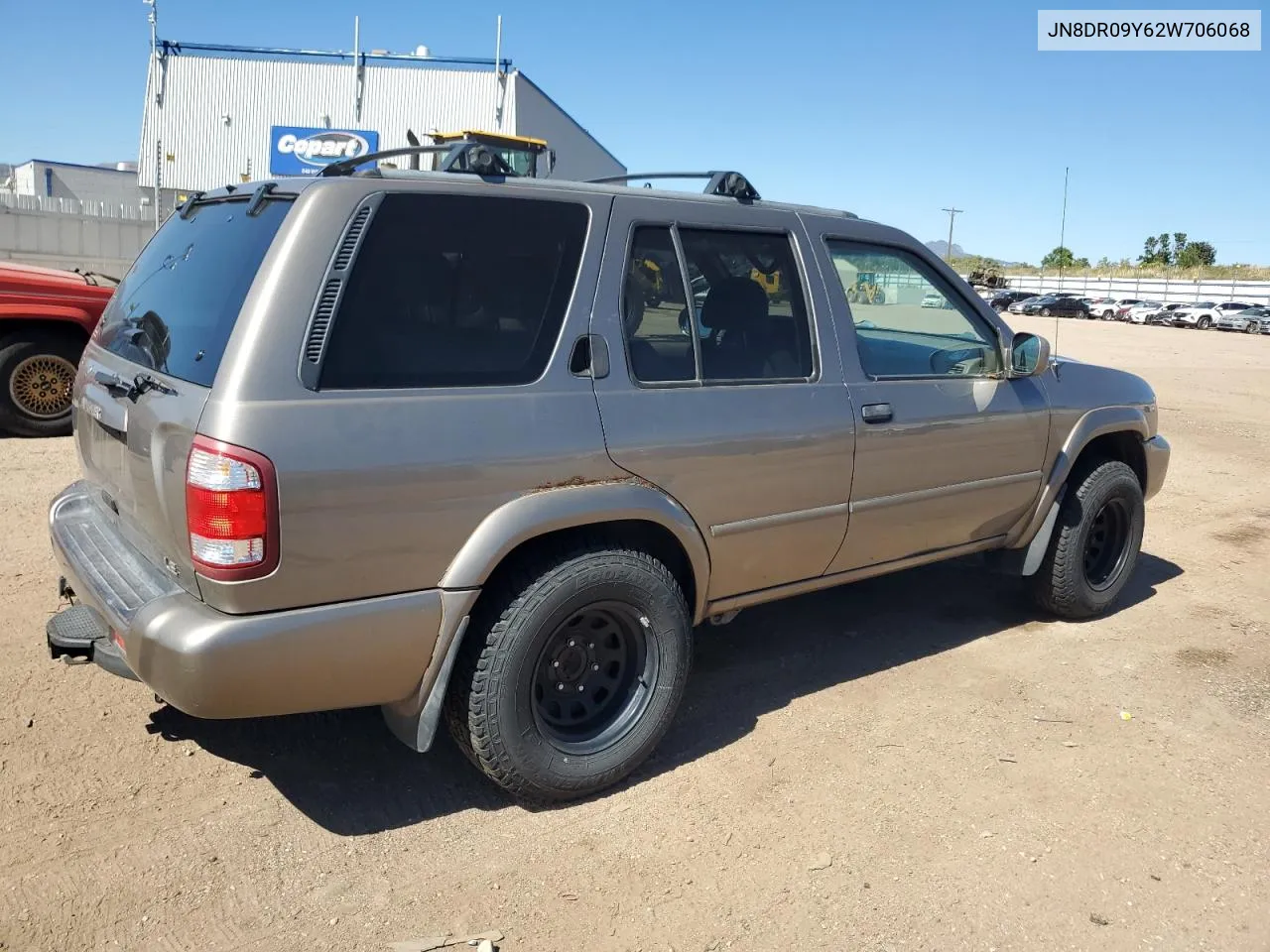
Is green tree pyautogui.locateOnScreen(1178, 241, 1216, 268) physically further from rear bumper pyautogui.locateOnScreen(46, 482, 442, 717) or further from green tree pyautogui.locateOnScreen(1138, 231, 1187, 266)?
rear bumper pyautogui.locateOnScreen(46, 482, 442, 717)

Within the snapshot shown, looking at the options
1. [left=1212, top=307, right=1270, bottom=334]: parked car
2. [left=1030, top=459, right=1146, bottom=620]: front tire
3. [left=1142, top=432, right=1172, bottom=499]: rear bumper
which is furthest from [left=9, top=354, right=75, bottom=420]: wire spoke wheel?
[left=1212, top=307, right=1270, bottom=334]: parked car

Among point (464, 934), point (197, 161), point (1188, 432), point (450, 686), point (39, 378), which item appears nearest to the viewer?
point (464, 934)

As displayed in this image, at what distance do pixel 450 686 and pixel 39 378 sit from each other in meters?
6.17

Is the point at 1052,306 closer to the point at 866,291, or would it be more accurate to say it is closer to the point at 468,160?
the point at 866,291

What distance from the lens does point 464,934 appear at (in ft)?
8.46

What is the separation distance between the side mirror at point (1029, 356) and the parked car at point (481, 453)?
15.9 inches

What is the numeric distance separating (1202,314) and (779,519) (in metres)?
49.4

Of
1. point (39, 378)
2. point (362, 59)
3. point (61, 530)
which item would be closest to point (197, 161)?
point (362, 59)

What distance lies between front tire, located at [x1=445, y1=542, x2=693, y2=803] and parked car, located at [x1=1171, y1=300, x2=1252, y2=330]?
4934cm

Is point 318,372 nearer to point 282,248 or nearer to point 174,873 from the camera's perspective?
point 282,248

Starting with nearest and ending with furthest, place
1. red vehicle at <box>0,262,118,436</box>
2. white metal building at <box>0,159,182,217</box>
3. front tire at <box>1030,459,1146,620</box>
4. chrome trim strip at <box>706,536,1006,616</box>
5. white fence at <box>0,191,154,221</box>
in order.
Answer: chrome trim strip at <box>706,536,1006,616</box>
front tire at <box>1030,459,1146,620</box>
red vehicle at <box>0,262,118,436</box>
white fence at <box>0,191,154,221</box>
white metal building at <box>0,159,182,217</box>

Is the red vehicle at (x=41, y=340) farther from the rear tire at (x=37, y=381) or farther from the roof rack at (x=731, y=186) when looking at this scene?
the roof rack at (x=731, y=186)

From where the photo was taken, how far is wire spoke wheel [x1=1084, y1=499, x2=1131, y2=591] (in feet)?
16.6

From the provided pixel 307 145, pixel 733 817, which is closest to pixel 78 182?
pixel 307 145
